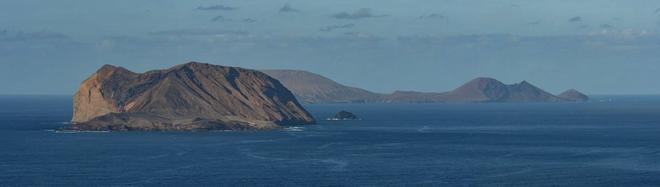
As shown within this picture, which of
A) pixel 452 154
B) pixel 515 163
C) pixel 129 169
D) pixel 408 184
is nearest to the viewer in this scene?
pixel 408 184

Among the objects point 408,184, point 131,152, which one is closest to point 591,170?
point 408,184

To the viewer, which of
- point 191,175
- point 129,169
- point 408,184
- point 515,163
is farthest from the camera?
point 515,163

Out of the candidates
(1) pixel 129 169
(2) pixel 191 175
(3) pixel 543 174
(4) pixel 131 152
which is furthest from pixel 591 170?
(4) pixel 131 152

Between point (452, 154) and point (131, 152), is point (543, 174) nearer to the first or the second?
point (452, 154)

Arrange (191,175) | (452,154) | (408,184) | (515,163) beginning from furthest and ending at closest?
(452,154)
(515,163)
(191,175)
(408,184)

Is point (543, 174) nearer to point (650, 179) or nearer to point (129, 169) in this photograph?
point (650, 179)

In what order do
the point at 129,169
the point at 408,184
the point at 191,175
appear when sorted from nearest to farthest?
the point at 408,184 < the point at 191,175 < the point at 129,169

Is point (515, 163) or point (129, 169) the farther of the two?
point (515, 163)

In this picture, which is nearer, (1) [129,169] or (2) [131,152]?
(1) [129,169]
